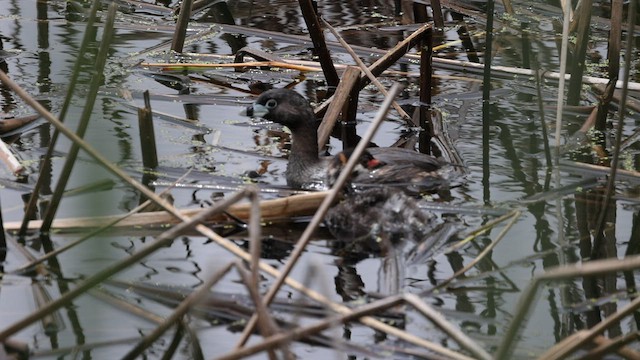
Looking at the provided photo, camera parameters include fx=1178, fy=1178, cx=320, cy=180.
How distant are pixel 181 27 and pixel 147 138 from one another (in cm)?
251

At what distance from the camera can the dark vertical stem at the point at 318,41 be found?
694 cm

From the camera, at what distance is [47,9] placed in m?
9.71

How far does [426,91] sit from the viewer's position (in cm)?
739

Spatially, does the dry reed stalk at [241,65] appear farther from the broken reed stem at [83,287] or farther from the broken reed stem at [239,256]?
the broken reed stem at [83,287]

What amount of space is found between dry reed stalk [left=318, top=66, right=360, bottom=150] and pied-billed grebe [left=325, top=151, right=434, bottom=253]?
4.22ft

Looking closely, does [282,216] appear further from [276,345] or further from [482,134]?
[276,345]

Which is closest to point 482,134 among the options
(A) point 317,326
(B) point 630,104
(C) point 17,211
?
(B) point 630,104

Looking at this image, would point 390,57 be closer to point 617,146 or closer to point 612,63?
point 612,63

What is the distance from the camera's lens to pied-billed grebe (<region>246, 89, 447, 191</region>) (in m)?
Answer: 6.23

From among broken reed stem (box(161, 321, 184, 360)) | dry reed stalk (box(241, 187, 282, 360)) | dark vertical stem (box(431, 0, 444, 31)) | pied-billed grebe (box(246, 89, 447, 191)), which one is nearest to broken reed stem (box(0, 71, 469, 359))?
dry reed stalk (box(241, 187, 282, 360))

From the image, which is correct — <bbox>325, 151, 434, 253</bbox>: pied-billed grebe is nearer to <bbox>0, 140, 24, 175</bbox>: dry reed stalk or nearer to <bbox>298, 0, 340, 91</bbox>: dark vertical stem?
<bbox>0, 140, 24, 175</bbox>: dry reed stalk

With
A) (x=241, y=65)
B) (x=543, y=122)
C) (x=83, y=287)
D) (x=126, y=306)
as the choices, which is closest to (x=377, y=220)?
(x=543, y=122)

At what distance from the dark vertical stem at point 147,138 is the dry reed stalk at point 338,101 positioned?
1.28m

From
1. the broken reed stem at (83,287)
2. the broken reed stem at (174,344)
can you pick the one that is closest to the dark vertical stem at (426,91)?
the broken reed stem at (174,344)
